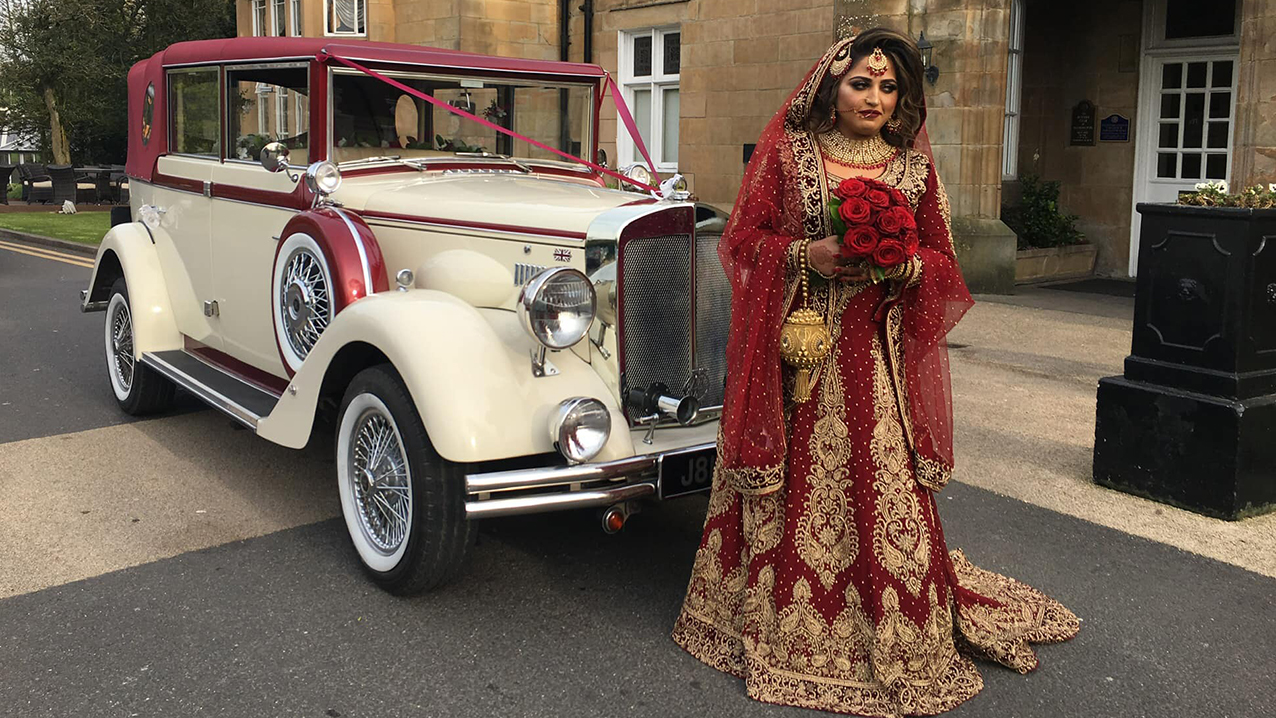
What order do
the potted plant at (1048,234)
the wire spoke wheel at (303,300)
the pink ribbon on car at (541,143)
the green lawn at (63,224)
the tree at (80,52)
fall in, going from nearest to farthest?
the wire spoke wheel at (303,300) → the pink ribbon on car at (541,143) → the potted plant at (1048,234) → the green lawn at (63,224) → the tree at (80,52)

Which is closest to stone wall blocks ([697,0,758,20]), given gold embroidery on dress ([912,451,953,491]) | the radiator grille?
the radiator grille

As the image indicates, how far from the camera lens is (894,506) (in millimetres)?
3367

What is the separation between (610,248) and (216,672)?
6.12ft

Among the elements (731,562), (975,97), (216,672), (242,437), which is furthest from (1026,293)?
(216,672)

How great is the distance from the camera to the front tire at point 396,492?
3801 mm

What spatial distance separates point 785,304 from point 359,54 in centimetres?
263

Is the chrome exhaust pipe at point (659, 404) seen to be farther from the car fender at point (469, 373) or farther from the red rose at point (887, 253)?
the red rose at point (887, 253)

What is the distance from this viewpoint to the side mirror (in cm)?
495

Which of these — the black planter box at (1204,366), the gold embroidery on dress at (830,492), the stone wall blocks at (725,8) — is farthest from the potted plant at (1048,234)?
the gold embroidery on dress at (830,492)

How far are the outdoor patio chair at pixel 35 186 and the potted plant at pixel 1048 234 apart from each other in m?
19.4

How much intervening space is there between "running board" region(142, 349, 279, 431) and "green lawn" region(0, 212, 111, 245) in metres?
11.2

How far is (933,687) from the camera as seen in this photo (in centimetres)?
333

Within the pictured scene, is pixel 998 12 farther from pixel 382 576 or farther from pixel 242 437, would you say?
pixel 382 576

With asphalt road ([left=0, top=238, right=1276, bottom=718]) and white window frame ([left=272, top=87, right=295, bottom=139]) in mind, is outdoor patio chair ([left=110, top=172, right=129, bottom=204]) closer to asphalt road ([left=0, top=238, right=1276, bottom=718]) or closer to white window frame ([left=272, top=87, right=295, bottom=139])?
asphalt road ([left=0, top=238, right=1276, bottom=718])
